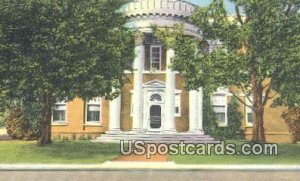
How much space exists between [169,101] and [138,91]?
1622 millimetres

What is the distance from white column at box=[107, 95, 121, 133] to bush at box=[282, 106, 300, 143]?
7.78 metres

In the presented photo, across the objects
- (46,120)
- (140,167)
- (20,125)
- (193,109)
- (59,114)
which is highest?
(193,109)

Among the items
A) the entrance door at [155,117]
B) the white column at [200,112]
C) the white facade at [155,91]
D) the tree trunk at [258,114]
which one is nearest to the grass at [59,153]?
the white facade at [155,91]

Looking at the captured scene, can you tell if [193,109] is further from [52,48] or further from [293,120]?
[52,48]

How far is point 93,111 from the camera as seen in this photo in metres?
27.4

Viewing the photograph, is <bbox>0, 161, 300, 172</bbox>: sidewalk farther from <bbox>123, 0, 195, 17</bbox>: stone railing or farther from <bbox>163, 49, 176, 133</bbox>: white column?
<bbox>123, 0, 195, 17</bbox>: stone railing

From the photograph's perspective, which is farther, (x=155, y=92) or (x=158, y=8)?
(x=155, y=92)

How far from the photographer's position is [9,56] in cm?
1891

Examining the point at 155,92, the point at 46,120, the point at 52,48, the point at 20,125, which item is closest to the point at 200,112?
the point at 155,92

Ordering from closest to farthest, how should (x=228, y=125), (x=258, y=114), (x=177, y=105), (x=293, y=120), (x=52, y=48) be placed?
1. (x=52, y=48)
2. (x=258, y=114)
3. (x=293, y=120)
4. (x=228, y=125)
5. (x=177, y=105)

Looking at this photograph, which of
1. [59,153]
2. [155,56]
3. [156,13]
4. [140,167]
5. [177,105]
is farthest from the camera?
[177,105]

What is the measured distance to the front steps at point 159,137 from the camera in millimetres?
22272

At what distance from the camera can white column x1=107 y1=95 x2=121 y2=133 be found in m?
25.2

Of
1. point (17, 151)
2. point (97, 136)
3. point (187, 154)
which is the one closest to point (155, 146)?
point (187, 154)
